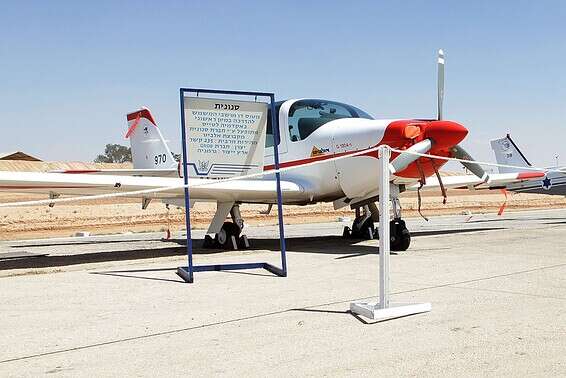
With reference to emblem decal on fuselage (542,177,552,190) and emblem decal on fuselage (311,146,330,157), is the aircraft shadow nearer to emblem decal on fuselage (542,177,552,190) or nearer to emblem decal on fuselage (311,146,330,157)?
emblem decal on fuselage (311,146,330,157)

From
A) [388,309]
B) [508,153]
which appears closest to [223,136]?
[388,309]

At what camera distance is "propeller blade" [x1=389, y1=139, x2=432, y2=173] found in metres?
9.71

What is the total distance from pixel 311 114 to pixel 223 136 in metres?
3.75

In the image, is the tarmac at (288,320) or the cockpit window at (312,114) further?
the cockpit window at (312,114)

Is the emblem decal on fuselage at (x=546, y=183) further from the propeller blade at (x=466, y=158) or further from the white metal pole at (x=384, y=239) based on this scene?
the white metal pole at (x=384, y=239)

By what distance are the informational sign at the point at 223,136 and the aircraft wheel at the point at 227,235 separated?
144 inches

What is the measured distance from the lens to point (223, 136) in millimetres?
8484

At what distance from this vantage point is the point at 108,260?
10.2 m

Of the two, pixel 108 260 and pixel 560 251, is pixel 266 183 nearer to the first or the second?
pixel 108 260

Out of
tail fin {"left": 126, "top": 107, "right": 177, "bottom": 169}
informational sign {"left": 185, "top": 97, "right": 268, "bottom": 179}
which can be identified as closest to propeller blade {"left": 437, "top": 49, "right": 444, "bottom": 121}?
informational sign {"left": 185, "top": 97, "right": 268, "bottom": 179}

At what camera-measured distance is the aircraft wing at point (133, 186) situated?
9.11m

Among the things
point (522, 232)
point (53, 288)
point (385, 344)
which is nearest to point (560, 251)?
point (522, 232)

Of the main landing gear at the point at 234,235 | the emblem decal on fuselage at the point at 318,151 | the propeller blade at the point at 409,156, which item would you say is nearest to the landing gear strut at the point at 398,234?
the propeller blade at the point at 409,156

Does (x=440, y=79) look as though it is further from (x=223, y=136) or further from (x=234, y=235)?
(x=234, y=235)
